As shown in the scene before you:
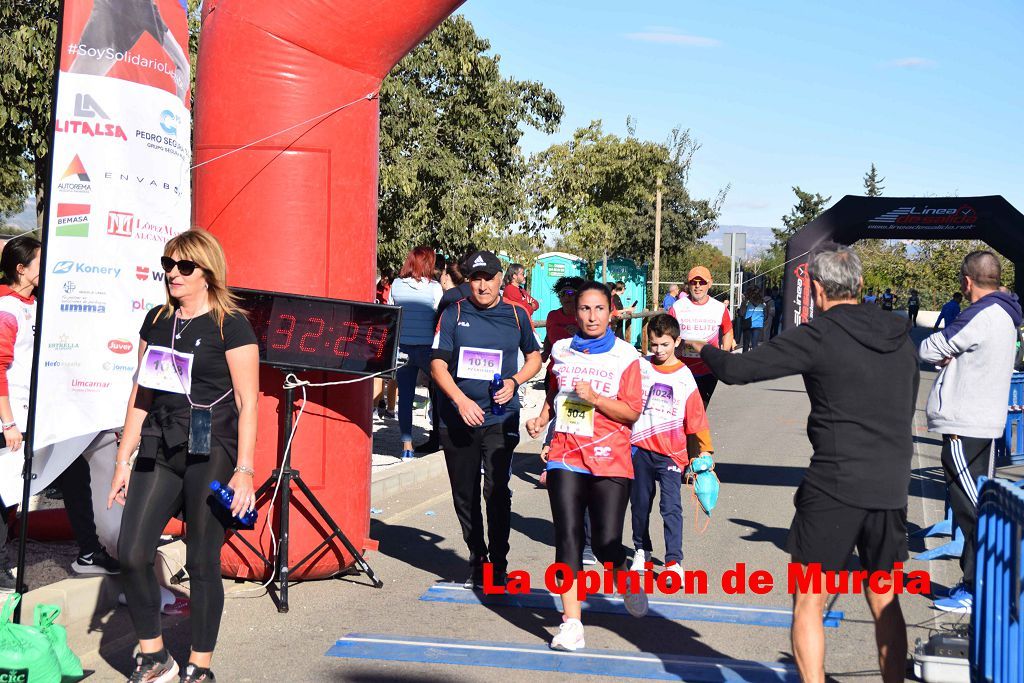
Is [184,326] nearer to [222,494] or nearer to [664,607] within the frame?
[222,494]

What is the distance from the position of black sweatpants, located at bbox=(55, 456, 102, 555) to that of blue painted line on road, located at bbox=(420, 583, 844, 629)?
1.92 meters

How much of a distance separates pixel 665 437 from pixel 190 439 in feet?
11.2

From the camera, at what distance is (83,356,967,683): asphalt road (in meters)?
5.36

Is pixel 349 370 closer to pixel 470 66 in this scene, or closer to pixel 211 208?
pixel 211 208

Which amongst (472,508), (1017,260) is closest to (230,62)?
(472,508)

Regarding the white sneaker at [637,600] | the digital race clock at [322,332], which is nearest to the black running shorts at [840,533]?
the white sneaker at [637,600]

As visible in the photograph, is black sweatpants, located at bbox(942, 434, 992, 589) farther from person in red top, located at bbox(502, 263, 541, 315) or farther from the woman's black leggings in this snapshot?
person in red top, located at bbox(502, 263, 541, 315)

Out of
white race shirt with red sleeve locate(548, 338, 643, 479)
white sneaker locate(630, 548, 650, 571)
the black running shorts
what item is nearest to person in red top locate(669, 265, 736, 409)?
white sneaker locate(630, 548, 650, 571)

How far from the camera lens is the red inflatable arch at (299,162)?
6598 millimetres

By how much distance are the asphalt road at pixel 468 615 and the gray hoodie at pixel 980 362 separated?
1.15m

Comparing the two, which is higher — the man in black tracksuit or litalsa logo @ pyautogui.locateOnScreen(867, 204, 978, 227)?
litalsa logo @ pyautogui.locateOnScreen(867, 204, 978, 227)

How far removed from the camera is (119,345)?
5684 mm

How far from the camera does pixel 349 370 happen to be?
6594mm

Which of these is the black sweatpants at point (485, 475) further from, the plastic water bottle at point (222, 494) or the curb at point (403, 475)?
the curb at point (403, 475)
